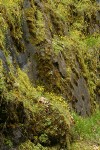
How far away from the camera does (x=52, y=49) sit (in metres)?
12.9

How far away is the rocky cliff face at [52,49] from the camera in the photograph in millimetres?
10758

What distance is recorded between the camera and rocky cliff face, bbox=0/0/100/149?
35.3ft

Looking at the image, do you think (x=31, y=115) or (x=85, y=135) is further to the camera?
(x=85, y=135)

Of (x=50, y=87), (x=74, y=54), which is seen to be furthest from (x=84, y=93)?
(x=50, y=87)

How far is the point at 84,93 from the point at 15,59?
4.78m

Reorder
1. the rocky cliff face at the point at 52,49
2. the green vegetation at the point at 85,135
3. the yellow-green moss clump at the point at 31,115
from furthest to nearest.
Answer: the rocky cliff face at the point at 52,49, the green vegetation at the point at 85,135, the yellow-green moss clump at the point at 31,115

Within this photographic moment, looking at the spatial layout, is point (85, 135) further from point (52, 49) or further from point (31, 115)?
point (52, 49)

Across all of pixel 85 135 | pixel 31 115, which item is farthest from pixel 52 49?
pixel 31 115

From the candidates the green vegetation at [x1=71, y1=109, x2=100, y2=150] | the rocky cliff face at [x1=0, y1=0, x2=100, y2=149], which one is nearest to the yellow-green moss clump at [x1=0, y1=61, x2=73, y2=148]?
the rocky cliff face at [x1=0, y1=0, x2=100, y2=149]

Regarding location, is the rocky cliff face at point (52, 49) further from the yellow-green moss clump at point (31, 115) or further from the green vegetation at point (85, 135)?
the green vegetation at point (85, 135)

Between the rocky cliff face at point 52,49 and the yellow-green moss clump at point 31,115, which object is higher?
the rocky cliff face at point 52,49

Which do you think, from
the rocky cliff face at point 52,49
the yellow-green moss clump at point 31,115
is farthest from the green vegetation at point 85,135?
the rocky cliff face at point 52,49

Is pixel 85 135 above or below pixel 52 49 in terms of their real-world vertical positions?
below

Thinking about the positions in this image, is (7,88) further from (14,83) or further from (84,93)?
(84,93)
